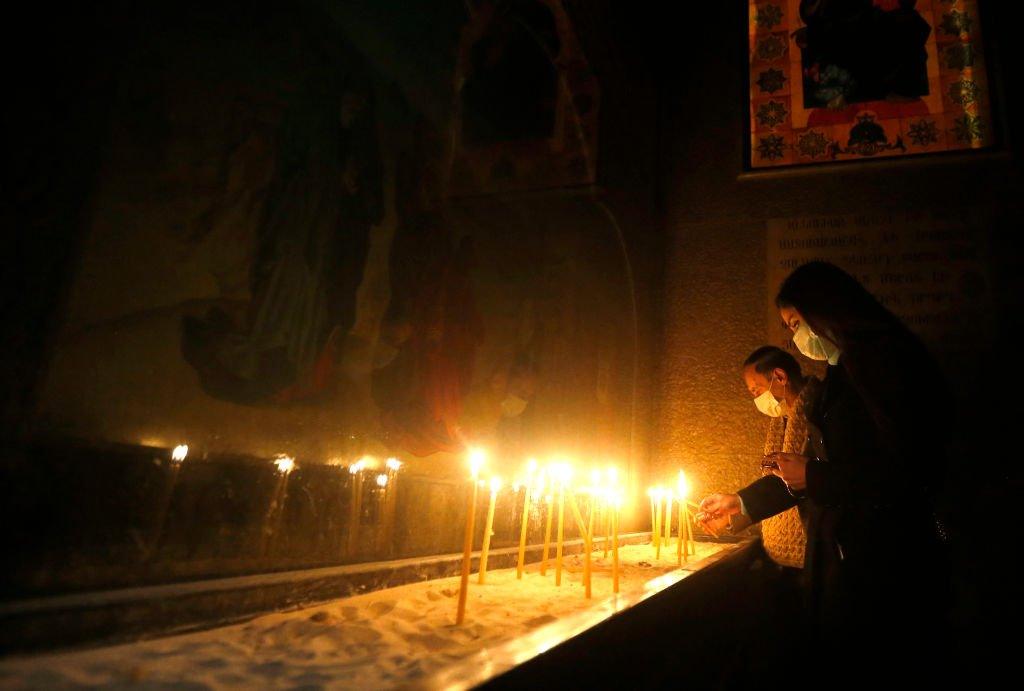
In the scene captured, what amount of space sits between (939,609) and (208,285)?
244 centimetres

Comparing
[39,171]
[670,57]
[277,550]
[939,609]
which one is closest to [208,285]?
[39,171]

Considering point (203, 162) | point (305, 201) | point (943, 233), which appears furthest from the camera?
point (943, 233)

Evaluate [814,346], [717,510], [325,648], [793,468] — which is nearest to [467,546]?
[325,648]

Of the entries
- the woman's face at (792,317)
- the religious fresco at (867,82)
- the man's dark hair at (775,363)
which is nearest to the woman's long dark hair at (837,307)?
the woman's face at (792,317)

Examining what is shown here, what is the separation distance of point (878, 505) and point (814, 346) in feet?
2.82

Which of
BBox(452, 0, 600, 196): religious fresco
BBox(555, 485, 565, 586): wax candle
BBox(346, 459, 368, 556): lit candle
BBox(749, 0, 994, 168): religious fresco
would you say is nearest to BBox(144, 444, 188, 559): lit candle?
BBox(346, 459, 368, 556): lit candle

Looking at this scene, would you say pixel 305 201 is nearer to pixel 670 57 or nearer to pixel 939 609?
pixel 939 609

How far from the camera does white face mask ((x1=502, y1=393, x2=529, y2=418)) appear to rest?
10.3 ft

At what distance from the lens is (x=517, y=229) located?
11.0 feet

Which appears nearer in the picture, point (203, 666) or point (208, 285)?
point (203, 666)

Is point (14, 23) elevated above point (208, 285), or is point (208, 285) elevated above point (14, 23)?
point (14, 23)

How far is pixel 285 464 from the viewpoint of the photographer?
1733 millimetres

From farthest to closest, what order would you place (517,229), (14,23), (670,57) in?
(670,57)
(517,229)
(14,23)

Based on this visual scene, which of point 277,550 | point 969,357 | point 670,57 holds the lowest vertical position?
point 277,550
